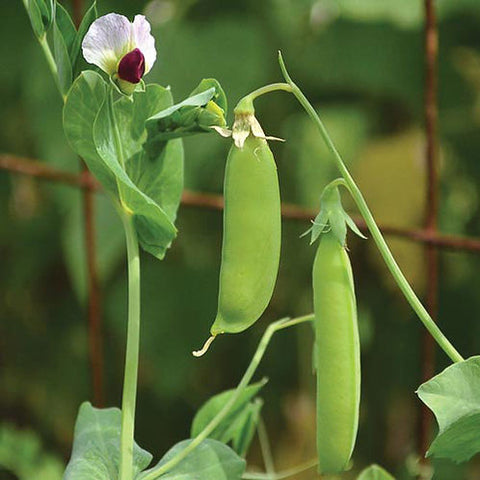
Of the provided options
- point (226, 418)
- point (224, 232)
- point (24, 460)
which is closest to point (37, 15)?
point (224, 232)

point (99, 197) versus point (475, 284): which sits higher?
point (99, 197)

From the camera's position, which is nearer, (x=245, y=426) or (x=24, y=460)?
(x=245, y=426)

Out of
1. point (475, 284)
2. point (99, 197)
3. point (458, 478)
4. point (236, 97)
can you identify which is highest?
point (236, 97)

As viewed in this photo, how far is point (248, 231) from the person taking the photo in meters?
0.52

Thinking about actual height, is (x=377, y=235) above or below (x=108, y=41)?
below

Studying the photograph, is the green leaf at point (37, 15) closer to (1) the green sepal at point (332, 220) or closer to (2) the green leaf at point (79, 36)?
(2) the green leaf at point (79, 36)

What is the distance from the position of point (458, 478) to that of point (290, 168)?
42 centimetres

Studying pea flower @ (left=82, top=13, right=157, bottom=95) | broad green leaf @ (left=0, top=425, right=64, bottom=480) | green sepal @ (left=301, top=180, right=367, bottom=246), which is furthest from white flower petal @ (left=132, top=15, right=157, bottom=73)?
broad green leaf @ (left=0, top=425, right=64, bottom=480)

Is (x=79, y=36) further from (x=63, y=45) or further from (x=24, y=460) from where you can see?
(x=24, y=460)

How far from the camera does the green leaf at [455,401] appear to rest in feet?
1.68

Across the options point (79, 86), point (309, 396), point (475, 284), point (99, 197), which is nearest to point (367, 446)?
point (309, 396)

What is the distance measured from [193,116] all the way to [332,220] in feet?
0.31

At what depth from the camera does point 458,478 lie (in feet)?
3.91

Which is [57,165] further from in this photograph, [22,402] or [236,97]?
[22,402]
